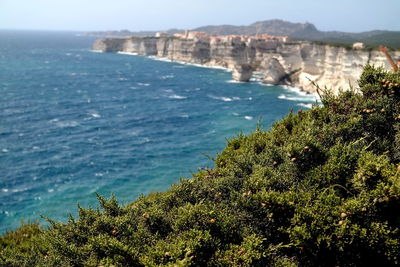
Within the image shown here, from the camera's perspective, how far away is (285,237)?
33.7ft

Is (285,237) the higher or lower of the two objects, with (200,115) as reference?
higher

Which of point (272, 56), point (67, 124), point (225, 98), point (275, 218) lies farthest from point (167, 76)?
point (275, 218)

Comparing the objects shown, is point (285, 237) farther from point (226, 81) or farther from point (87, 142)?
point (226, 81)

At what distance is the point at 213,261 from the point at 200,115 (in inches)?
2364

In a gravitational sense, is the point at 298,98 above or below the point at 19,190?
above

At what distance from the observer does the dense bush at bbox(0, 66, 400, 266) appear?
360 inches

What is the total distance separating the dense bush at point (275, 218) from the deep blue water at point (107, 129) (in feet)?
47.3

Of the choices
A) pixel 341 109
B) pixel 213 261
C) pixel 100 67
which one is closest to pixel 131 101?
pixel 100 67

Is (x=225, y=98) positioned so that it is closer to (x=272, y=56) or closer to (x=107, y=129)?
(x=272, y=56)

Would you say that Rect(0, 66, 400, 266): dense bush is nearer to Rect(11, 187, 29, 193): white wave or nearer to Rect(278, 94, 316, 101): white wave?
Rect(11, 187, 29, 193): white wave

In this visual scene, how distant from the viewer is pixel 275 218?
1039 cm

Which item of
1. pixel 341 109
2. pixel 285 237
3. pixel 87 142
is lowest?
pixel 87 142

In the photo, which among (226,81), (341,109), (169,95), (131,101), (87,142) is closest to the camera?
(341,109)

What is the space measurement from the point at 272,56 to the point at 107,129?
68.0 meters
